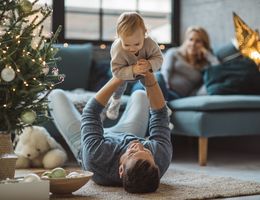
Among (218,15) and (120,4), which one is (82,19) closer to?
(120,4)

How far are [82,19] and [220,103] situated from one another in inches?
67.9

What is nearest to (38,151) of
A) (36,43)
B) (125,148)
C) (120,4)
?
(125,148)

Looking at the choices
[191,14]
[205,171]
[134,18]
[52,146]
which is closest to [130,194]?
[134,18]

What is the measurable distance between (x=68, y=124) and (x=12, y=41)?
2.88 feet

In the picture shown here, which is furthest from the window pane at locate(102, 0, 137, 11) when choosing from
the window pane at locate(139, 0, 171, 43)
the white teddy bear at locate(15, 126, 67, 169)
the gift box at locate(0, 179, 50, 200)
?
the gift box at locate(0, 179, 50, 200)

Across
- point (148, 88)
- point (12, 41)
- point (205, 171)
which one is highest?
point (12, 41)

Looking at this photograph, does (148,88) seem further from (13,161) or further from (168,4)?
(168,4)

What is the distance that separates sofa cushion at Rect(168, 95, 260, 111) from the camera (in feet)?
12.4

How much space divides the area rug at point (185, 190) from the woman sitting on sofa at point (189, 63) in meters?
1.38

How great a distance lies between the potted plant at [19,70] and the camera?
254cm

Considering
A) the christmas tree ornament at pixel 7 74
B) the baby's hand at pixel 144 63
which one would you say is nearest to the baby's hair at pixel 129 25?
the baby's hand at pixel 144 63

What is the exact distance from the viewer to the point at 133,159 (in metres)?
2.52

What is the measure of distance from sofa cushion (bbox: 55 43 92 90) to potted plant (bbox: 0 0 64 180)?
1.76m

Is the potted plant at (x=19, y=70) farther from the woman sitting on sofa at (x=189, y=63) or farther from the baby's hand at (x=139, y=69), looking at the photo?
the woman sitting on sofa at (x=189, y=63)
